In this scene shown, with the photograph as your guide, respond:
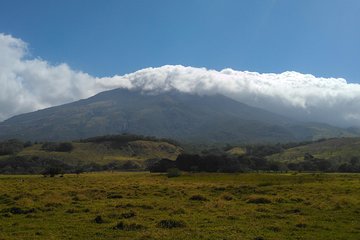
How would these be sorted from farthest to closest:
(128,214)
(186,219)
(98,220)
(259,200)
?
(259,200) < (128,214) < (186,219) < (98,220)

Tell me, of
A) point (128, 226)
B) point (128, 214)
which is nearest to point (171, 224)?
point (128, 226)

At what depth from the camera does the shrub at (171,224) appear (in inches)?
1053

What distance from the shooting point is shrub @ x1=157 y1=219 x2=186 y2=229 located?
26.7m

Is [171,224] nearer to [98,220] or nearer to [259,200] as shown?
[98,220]

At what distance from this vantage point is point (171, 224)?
88.2ft

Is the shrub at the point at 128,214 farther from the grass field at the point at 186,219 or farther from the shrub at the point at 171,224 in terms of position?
the shrub at the point at 171,224

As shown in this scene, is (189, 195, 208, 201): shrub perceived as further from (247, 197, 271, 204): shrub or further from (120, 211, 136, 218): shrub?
(120, 211, 136, 218): shrub

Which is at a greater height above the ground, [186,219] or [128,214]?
[128,214]

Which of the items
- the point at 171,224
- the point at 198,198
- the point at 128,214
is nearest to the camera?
the point at 171,224

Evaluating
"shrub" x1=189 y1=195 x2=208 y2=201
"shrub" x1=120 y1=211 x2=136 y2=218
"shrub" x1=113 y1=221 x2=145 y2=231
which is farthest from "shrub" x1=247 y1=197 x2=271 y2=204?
"shrub" x1=113 y1=221 x2=145 y2=231

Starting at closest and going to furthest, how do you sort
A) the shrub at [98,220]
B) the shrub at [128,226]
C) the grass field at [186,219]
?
1. the grass field at [186,219]
2. the shrub at [128,226]
3. the shrub at [98,220]

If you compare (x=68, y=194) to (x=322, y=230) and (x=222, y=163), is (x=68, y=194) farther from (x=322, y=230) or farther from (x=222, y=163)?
(x=222, y=163)

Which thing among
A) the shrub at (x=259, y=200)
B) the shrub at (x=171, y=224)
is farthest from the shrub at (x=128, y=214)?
the shrub at (x=259, y=200)

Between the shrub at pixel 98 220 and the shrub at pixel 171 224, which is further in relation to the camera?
the shrub at pixel 98 220
